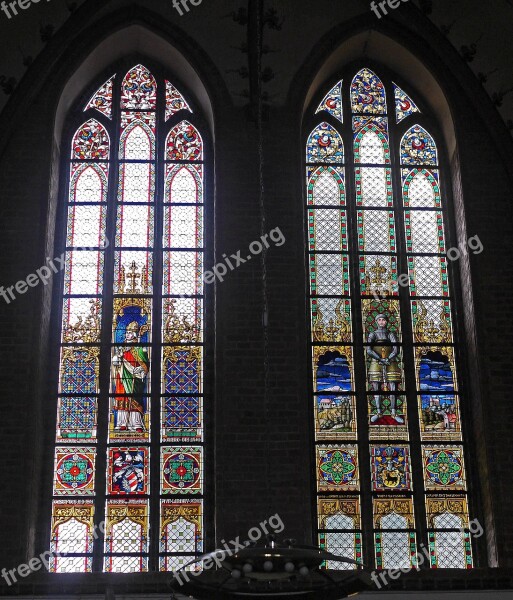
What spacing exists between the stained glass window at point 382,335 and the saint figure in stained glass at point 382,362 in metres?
0.01

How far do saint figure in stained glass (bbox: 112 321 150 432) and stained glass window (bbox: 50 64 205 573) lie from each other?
11mm

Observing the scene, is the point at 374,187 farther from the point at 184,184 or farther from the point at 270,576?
the point at 270,576

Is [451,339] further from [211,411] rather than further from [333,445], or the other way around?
[211,411]

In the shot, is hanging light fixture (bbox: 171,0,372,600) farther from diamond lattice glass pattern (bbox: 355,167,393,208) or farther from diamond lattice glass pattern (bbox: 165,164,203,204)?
diamond lattice glass pattern (bbox: 355,167,393,208)

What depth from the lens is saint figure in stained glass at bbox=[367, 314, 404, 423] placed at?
11.7 metres

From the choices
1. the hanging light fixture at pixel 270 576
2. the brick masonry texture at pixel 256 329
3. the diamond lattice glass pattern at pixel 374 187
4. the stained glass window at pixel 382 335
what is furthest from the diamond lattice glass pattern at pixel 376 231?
the hanging light fixture at pixel 270 576

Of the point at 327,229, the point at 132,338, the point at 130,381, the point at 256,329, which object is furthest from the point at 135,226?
the point at 327,229

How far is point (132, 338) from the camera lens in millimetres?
11797

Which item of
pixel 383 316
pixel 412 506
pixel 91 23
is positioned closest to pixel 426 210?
pixel 383 316

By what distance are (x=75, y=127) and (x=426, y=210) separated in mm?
4229

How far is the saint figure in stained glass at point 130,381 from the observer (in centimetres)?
1143

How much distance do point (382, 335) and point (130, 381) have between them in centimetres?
279

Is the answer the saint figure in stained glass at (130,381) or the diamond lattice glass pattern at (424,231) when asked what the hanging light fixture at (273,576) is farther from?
the diamond lattice glass pattern at (424,231)

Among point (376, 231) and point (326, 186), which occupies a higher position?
point (326, 186)
